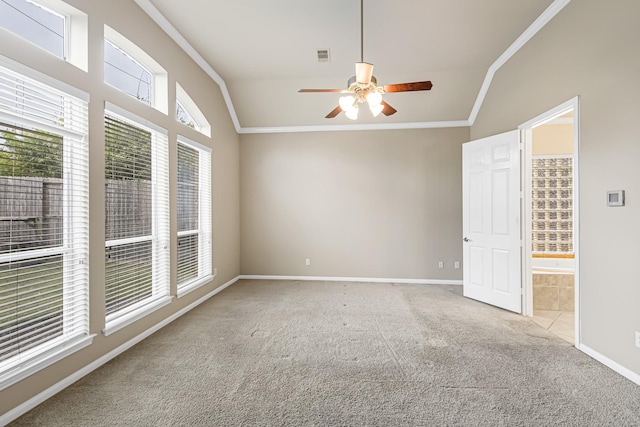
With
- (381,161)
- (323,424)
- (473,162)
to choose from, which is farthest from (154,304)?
(473,162)

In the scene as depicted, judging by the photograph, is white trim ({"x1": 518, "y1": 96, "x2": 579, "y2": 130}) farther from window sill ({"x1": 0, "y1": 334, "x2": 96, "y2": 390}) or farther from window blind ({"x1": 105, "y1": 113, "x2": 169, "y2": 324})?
window sill ({"x1": 0, "y1": 334, "x2": 96, "y2": 390})

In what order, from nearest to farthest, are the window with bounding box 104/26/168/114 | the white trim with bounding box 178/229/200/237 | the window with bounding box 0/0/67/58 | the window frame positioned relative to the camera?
the window with bounding box 0/0/67/58 → the window with bounding box 104/26/168/114 → the white trim with bounding box 178/229/200/237 → the window frame

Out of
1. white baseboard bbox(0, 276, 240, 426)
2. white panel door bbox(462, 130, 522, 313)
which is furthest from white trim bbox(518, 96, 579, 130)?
white baseboard bbox(0, 276, 240, 426)

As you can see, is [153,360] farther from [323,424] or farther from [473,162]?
[473,162]

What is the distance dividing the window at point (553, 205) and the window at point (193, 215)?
5511mm

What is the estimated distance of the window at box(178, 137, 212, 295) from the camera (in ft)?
12.5

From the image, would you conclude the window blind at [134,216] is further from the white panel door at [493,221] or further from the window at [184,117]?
the white panel door at [493,221]

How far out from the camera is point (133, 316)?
112 inches

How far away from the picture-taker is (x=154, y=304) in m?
3.16

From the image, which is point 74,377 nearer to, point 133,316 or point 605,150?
point 133,316

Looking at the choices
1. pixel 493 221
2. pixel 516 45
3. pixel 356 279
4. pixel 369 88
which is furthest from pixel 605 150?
pixel 356 279

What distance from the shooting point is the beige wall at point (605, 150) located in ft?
7.57

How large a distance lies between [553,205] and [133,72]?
21.2 feet

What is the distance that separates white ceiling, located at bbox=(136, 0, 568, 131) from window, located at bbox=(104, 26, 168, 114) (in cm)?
46
